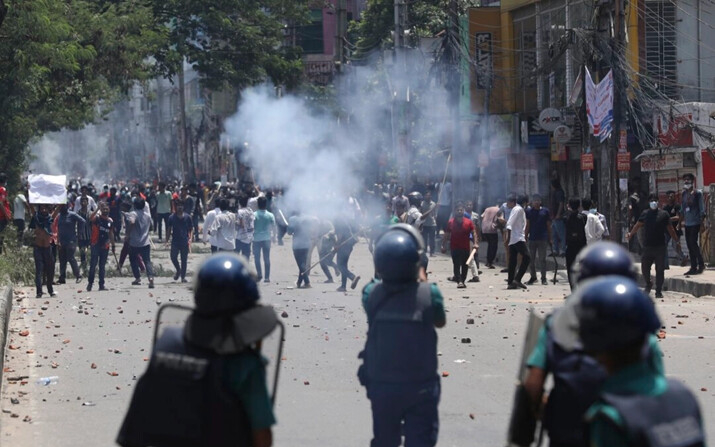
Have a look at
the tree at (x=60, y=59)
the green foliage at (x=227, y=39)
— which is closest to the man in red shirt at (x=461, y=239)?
the tree at (x=60, y=59)

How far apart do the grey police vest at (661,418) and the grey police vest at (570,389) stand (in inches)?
39.2

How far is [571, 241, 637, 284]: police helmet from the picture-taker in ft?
12.6

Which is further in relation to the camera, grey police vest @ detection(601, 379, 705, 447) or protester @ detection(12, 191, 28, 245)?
protester @ detection(12, 191, 28, 245)

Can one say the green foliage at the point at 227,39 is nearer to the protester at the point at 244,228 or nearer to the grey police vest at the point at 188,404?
the protester at the point at 244,228

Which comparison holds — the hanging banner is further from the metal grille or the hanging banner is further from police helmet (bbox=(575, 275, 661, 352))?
police helmet (bbox=(575, 275, 661, 352))

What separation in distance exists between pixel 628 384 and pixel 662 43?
26043 mm

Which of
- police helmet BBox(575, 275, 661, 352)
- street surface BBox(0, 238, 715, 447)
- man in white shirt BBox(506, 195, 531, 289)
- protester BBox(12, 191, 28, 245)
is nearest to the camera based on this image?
police helmet BBox(575, 275, 661, 352)

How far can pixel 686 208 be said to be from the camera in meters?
20.2

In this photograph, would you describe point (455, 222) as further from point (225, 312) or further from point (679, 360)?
point (225, 312)

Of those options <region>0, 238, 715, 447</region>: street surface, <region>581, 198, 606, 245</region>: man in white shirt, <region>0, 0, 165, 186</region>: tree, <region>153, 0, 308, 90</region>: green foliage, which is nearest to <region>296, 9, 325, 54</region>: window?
<region>153, 0, 308, 90</region>: green foliage

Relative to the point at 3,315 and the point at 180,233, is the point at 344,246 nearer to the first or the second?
the point at 180,233

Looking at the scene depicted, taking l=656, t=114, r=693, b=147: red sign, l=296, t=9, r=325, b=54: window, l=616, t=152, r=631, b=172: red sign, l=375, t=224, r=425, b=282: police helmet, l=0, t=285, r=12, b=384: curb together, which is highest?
l=296, t=9, r=325, b=54: window

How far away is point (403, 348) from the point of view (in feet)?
18.1

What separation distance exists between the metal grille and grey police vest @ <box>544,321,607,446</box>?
81.2ft
